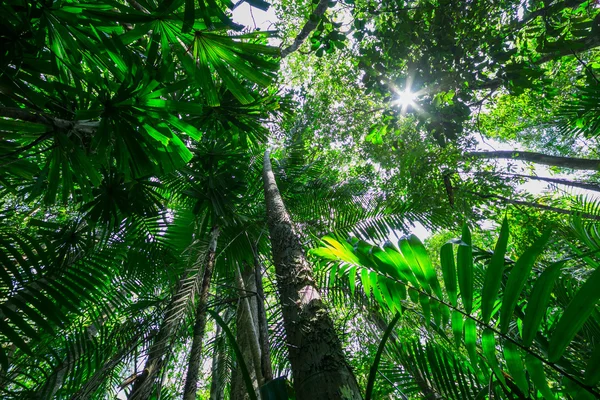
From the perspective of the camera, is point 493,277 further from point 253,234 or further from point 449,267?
point 253,234

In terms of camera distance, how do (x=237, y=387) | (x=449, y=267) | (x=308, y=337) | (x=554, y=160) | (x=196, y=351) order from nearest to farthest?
(x=449, y=267)
(x=308, y=337)
(x=196, y=351)
(x=237, y=387)
(x=554, y=160)

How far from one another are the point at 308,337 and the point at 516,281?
71 centimetres

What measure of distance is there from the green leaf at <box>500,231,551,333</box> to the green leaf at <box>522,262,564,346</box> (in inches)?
1.2

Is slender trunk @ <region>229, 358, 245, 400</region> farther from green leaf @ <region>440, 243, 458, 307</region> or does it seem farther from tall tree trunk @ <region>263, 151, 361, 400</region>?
green leaf @ <region>440, 243, 458, 307</region>

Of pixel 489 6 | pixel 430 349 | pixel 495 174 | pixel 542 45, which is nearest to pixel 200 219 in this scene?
pixel 430 349

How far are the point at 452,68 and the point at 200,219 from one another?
344 cm

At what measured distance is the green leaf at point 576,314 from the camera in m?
0.62

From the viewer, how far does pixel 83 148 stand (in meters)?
1.90

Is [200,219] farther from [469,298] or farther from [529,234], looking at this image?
[529,234]

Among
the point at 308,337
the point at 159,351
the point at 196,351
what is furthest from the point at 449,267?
the point at 159,351

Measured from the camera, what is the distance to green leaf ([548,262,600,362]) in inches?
24.3

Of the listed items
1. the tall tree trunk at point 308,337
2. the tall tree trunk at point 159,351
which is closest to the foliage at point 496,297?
the tall tree trunk at point 308,337

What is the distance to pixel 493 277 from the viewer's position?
78 cm

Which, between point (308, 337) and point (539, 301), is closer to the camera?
point (539, 301)
